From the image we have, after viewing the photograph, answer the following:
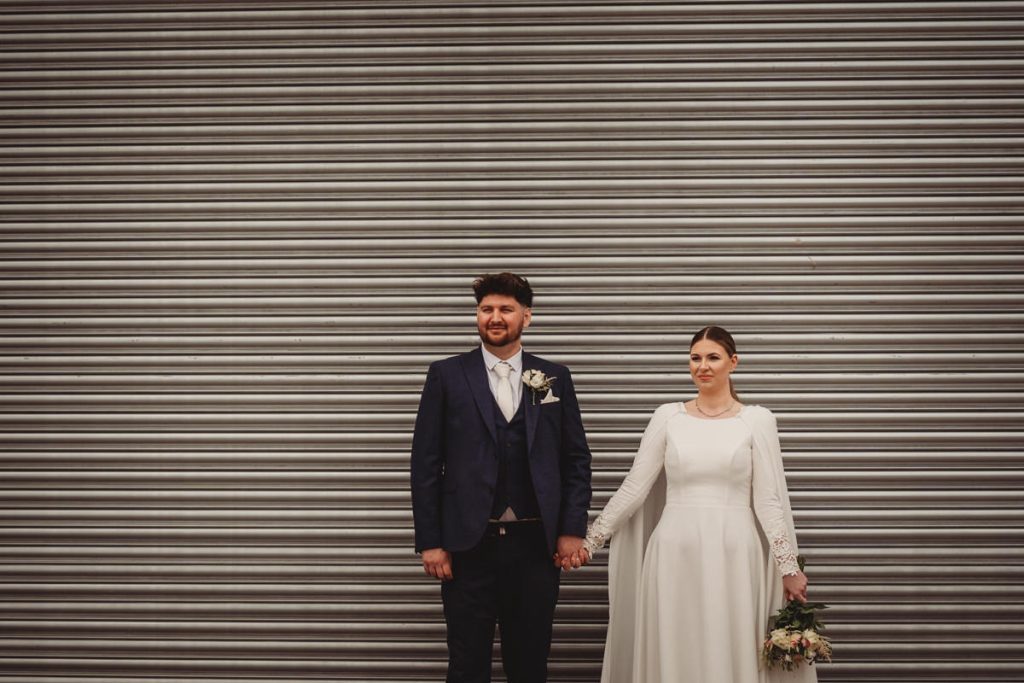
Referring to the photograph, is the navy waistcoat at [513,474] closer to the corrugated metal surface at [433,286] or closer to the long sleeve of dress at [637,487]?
the long sleeve of dress at [637,487]

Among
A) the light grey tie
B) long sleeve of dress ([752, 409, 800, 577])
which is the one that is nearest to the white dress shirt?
the light grey tie

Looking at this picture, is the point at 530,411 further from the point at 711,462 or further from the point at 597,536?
the point at 711,462

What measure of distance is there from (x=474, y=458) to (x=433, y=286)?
1.11 meters

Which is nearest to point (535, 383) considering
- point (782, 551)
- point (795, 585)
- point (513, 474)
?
point (513, 474)

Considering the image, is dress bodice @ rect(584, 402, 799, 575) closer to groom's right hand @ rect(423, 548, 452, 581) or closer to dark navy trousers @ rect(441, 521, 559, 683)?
dark navy trousers @ rect(441, 521, 559, 683)

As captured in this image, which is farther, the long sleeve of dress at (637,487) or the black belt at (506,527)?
the long sleeve of dress at (637,487)

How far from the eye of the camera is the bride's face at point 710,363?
305 cm

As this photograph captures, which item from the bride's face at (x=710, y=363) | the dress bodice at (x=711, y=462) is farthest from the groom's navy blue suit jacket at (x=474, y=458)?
the bride's face at (x=710, y=363)

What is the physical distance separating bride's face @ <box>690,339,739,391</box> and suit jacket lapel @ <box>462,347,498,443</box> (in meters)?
0.84

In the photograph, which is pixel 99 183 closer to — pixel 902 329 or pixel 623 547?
pixel 623 547

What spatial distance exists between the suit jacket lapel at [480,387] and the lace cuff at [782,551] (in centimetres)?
115

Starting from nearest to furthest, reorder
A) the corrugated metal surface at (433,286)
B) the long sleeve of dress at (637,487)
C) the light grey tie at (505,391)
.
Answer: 1. the light grey tie at (505,391)
2. the long sleeve of dress at (637,487)
3. the corrugated metal surface at (433,286)

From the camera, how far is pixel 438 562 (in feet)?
9.56

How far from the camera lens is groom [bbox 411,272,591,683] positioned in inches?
116
